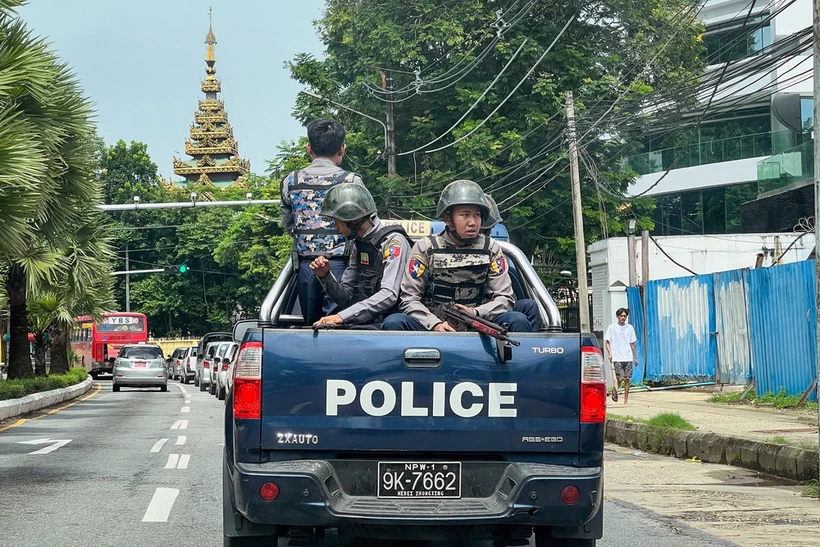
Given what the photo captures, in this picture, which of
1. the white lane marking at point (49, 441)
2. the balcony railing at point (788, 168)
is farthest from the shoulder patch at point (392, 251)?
the balcony railing at point (788, 168)

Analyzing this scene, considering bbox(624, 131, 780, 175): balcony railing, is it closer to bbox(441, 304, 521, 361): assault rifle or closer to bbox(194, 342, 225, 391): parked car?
bbox(194, 342, 225, 391): parked car

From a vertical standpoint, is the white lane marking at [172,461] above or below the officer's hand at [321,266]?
below

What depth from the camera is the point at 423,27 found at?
109 feet

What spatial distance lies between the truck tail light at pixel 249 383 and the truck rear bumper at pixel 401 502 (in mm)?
227

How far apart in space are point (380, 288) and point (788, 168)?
2082cm

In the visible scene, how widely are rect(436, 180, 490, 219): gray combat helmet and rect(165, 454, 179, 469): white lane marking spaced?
6.08m

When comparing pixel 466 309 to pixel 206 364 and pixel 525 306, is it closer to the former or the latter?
pixel 525 306

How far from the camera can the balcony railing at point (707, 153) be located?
38750 millimetres

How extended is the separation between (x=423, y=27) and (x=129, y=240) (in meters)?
43.7

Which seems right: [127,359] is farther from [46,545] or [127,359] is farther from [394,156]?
[46,545]

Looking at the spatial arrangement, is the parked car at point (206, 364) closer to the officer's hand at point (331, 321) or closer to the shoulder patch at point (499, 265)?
the shoulder patch at point (499, 265)

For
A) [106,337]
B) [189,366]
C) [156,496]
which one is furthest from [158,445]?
[106,337]

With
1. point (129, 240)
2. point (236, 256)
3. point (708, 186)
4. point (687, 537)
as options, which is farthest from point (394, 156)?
point (129, 240)

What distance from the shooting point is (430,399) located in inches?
191
